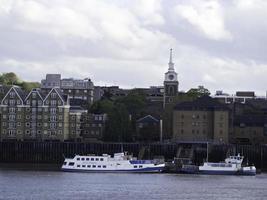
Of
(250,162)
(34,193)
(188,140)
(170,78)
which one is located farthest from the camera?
(170,78)

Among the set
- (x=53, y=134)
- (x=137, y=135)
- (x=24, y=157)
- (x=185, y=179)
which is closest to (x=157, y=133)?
(x=137, y=135)

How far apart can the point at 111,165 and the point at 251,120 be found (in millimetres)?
44906

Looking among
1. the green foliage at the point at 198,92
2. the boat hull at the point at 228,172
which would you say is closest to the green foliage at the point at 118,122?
the green foliage at the point at 198,92

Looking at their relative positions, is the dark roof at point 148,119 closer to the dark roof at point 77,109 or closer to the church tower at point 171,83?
the dark roof at point 77,109

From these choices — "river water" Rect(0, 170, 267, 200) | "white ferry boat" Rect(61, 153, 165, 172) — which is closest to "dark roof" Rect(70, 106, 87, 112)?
"white ferry boat" Rect(61, 153, 165, 172)

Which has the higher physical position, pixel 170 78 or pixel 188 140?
pixel 170 78

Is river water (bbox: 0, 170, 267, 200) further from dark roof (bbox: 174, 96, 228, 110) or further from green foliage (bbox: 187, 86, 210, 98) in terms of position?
green foliage (bbox: 187, 86, 210, 98)

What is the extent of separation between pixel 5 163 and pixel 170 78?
55.1 meters

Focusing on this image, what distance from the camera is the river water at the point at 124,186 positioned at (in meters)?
84.6

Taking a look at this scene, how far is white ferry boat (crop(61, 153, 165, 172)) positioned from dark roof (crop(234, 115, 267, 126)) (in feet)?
136

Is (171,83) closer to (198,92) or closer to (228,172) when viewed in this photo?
(198,92)

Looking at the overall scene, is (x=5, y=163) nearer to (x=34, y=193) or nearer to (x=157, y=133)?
(x=157, y=133)

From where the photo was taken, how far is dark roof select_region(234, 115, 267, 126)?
161000 millimetres

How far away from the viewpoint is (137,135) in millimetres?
161750
